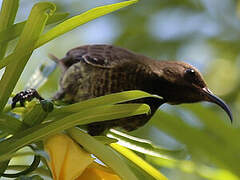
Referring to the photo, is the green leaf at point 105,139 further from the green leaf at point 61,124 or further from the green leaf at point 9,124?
the green leaf at point 9,124

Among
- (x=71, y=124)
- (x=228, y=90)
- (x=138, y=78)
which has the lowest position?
(x=228, y=90)

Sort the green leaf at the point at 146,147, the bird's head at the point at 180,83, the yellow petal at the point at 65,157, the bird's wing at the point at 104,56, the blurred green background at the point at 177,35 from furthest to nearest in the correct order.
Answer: the blurred green background at the point at 177,35, the bird's wing at the point at 104,56, the bird's head at the point at 180,83, the green leaf at the point at 146,147, the yellow petal at the point at 65,157

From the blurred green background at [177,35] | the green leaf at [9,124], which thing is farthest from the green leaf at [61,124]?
the blurred green background at [177,35]

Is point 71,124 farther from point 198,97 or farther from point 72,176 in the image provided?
point 198,97

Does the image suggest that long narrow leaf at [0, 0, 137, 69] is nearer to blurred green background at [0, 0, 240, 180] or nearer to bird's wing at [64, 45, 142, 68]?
bird's wing at [64, 45, 142, 68]

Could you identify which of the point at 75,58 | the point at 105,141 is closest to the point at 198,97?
the point at 75,58
